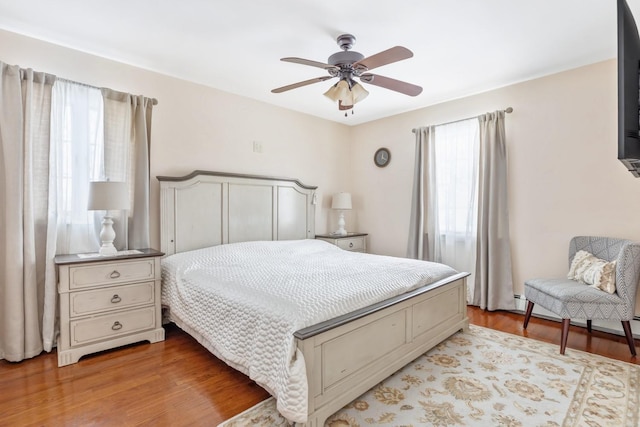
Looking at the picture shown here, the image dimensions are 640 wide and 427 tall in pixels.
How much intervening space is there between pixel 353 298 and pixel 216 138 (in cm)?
259

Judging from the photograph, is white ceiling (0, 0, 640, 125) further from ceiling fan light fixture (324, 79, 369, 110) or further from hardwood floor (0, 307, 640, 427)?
hardwood floor (0, 307, 640, 427)

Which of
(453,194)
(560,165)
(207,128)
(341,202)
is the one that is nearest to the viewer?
(560,165)

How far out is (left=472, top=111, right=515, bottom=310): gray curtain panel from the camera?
11.8ft

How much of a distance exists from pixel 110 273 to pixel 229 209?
1.36m

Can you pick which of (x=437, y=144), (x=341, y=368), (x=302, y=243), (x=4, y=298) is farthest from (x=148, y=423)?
(x=437, y=144)

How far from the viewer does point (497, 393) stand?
6.64 feet

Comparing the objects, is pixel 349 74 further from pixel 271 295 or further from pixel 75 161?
pixel 75 161

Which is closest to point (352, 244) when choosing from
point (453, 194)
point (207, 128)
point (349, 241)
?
point (349, 241)

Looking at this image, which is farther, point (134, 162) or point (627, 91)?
point (134, 162)

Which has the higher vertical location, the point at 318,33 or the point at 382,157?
the point at 318,33

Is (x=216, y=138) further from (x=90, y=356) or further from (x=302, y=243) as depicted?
(x=90, y=356)

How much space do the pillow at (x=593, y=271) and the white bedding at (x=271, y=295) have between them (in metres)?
1.16

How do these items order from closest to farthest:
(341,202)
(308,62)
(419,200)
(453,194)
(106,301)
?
(308,62), (106,301), (453,194), (419,200), (341,202)

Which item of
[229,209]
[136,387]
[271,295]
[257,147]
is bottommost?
[136,387]
